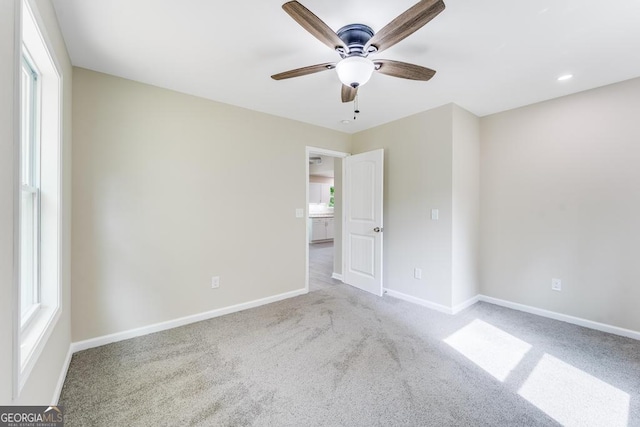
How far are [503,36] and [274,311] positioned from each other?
322cm

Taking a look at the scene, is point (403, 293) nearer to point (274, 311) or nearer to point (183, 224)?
point (274, 311)

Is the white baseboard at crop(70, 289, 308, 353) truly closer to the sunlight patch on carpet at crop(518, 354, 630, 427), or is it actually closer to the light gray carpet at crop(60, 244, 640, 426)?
the light gray carpet at crop(60, 244, 640, 426)

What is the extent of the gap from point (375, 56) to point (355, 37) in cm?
40

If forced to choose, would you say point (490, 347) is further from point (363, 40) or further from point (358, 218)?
point (363, 40)

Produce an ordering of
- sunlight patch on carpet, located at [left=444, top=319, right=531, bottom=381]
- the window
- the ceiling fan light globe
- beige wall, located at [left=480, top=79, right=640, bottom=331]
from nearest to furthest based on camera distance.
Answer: the window → the ceiling fan light globe → sunlight patch on carpet, located at [left=444, top=319, right=531, bottom=381] → beige wall, located at [left=480, top=79, right=640, bottom=331]

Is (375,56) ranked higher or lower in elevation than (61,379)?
higher

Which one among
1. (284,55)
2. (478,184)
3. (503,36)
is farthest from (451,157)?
(284,55)

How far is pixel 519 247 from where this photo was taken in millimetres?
3182

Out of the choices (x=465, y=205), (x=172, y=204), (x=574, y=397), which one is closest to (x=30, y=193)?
(x=172, y=204)

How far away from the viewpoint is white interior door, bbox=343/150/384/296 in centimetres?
365

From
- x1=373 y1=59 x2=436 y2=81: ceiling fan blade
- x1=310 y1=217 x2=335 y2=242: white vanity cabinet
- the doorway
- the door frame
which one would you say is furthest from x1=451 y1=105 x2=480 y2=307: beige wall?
x1=310 y1=217 x2=335 y2=242: white vanity cabinet

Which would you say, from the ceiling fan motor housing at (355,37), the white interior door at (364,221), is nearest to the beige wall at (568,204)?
the white interior door at (364,221)

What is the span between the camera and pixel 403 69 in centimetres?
185

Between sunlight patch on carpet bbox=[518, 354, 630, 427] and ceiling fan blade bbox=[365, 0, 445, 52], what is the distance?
2.34 meters
